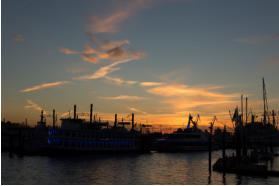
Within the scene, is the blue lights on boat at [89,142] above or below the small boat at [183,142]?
above

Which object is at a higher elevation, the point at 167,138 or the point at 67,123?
the point at 67,123

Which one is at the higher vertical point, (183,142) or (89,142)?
(89,142)

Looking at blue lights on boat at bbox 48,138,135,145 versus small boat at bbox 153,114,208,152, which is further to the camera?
small boat at bbox 153,114,208,152

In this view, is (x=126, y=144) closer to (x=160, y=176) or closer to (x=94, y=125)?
(x=94, y=125)

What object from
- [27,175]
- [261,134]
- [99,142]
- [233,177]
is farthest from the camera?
[261,134]

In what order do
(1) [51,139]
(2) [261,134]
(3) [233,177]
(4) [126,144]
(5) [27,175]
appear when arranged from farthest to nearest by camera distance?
1. (2) [261,134]
2. (4) [126,144]
3. (1) [51,139]
4. (5) [27,175]
5. (3) [233,177]

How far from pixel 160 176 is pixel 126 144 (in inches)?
2156

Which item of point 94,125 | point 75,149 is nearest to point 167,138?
point 94,125

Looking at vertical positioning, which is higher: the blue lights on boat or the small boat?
the blue lights on boat

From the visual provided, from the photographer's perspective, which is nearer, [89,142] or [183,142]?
[89,142]

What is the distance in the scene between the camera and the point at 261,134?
191 metres

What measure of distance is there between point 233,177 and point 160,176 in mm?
11223

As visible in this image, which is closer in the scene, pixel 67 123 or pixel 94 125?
pixel 67 123

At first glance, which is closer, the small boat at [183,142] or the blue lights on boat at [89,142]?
the blue lights on boat at [89,142]
